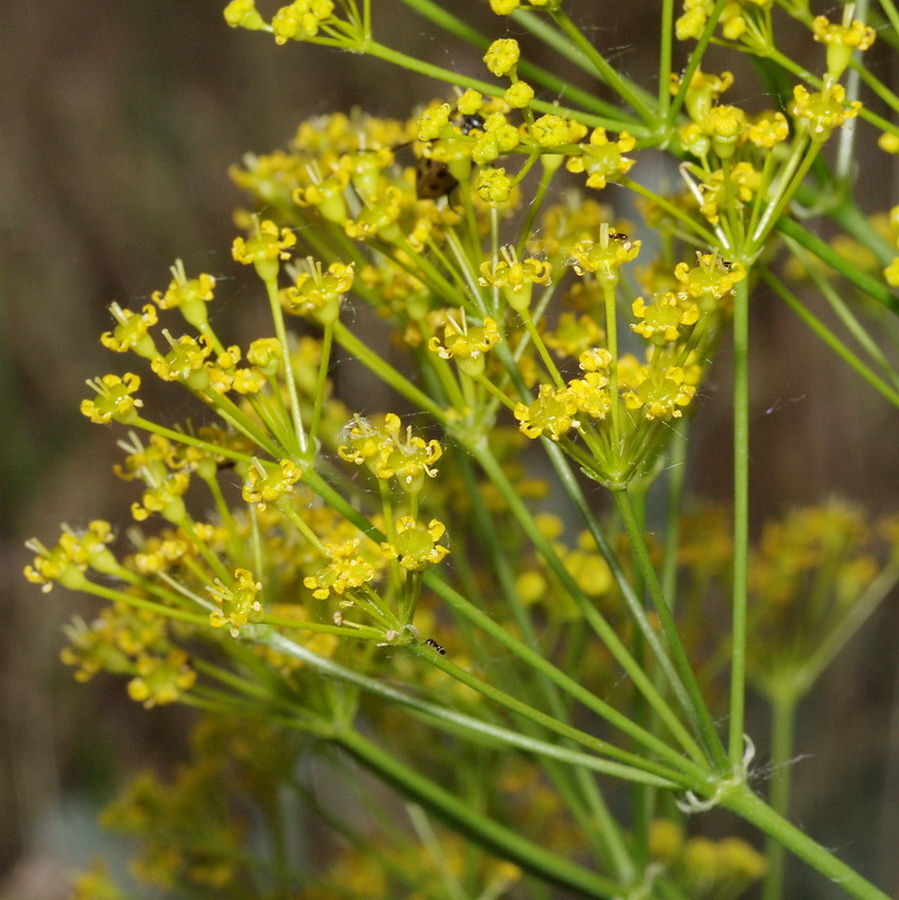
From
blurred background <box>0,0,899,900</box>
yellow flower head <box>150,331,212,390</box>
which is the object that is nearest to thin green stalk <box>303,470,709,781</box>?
yellow flower head <box>150,331,212,390</box>

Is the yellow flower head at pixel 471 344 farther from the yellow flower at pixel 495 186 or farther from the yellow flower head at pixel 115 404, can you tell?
the yellow flower head at pixel 115 404

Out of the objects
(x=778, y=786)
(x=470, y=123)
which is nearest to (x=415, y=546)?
(x=470, y=123)

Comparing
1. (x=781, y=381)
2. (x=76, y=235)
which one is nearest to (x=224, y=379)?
(x=781, y=381)

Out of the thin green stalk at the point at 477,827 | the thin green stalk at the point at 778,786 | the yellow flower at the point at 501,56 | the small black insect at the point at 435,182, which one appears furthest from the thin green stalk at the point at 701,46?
the thin green stalk at the point at 778,786

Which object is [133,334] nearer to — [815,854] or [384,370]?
[384,370]

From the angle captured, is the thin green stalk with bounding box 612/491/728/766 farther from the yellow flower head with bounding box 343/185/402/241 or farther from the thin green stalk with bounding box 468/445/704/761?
the yellow flower head with bounding box 343/185/402/241

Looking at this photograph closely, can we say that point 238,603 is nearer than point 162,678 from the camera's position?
→ Yes
